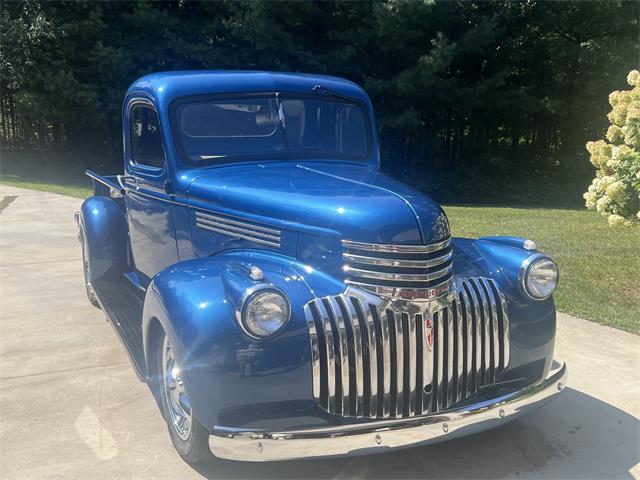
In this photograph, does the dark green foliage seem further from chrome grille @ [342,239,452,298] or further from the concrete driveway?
chrome grille @ [342,239,452,298]

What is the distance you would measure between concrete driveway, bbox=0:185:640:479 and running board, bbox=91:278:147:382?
1.05 feet

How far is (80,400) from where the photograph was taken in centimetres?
379

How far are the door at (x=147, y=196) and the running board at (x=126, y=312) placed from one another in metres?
0.19

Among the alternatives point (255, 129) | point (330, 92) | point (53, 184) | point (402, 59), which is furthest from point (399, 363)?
point (53, 184)

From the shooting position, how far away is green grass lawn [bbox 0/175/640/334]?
5.66 meters

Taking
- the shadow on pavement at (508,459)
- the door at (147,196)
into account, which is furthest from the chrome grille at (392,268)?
the door at (147,196)

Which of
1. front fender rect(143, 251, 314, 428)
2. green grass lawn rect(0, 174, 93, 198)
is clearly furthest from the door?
green grass lawn rect(0, 174, 93, 198)

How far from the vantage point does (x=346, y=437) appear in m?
2.53

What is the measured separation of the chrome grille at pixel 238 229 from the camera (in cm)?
324

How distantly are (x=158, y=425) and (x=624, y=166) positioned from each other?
15.0 feet

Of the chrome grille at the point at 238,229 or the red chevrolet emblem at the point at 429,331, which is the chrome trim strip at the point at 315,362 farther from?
the chrome grille at the point at 238,229

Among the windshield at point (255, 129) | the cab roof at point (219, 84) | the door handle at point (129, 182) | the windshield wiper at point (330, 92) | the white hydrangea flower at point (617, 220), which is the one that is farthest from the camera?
the white hydrangea flower at point (617, 220)

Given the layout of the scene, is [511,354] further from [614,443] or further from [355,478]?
[355,478]

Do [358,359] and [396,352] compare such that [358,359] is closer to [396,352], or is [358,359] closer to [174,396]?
[396,352]
